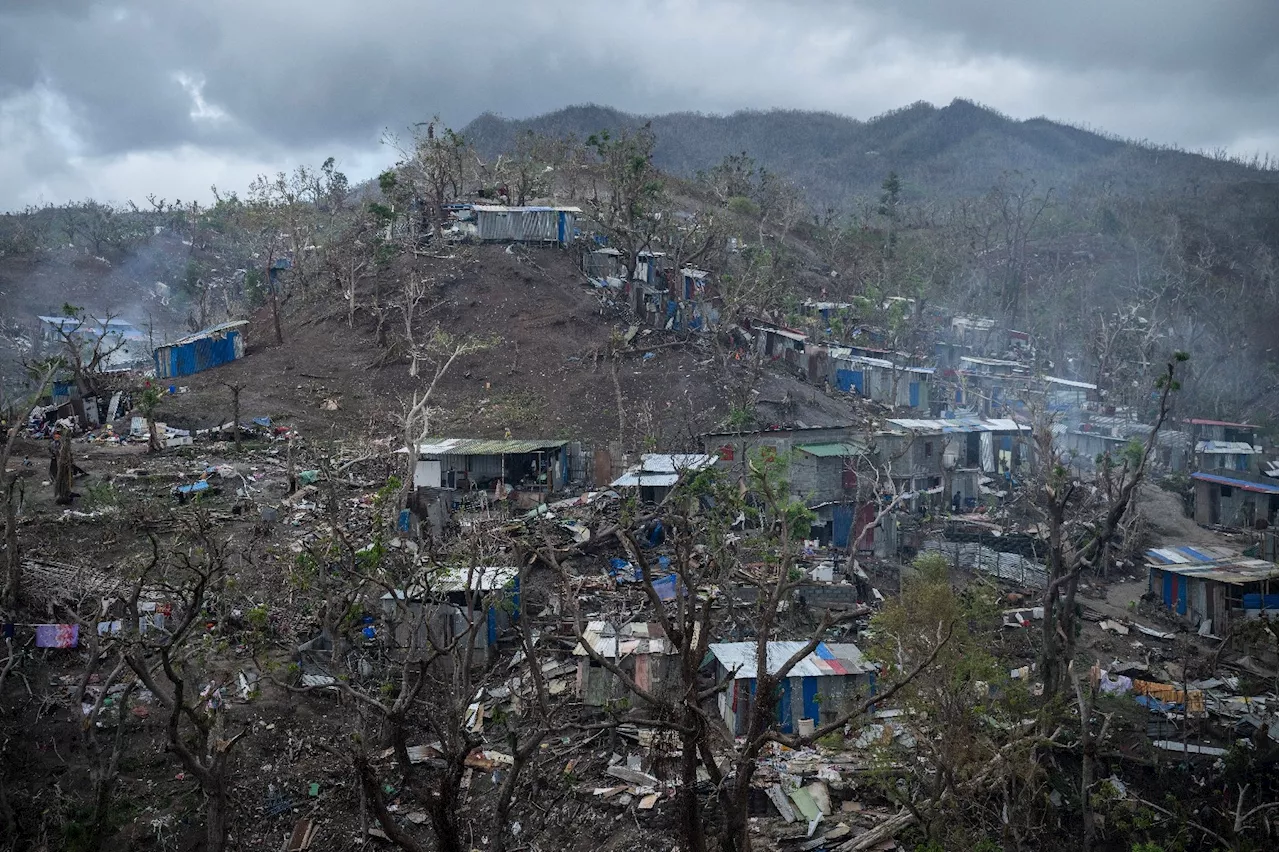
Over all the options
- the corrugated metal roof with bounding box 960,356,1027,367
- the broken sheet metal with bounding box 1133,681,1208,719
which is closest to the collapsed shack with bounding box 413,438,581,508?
the broken sheet metal with bounding box 1133,681,1208,719

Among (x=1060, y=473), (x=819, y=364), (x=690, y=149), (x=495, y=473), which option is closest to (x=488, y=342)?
(x=495, y=473)

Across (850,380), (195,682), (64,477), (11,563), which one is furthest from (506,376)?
(195,682)

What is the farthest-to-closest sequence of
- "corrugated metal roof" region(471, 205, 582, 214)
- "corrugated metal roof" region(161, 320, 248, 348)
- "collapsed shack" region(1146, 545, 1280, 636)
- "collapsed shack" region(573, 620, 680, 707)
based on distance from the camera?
"corrugated metal roof" region(471, 205, 582, 214) → "corrugated metal roof" region(161, 320, 248, 348) → "collapsed shack" region(1146, 545, 1280, 636) → "collapsed shack" region(573, 620, 680, 707)

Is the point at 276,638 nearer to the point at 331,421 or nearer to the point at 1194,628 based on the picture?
the point at 331,421

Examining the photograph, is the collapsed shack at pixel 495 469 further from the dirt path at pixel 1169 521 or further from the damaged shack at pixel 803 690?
the dirt path at pixel 1169 521

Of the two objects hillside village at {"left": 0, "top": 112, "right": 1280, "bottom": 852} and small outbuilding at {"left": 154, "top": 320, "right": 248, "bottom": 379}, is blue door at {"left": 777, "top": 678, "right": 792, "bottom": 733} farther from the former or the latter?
small outbuilding at {"left": 154, "top": 320, "right": 248, "bottom": 379}

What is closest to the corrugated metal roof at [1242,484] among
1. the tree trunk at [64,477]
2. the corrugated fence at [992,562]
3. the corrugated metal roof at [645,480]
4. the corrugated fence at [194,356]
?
the corrugated fence at [992,562]

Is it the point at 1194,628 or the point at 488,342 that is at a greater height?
the point at 488,342

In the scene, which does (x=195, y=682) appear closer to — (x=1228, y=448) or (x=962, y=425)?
(x=962, y=425)
